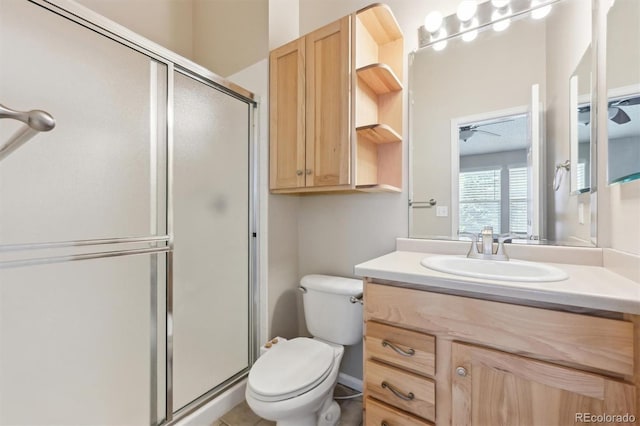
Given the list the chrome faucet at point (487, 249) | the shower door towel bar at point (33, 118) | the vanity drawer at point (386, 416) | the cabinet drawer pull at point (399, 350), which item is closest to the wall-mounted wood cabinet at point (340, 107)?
the chrome faucet at point (487, 249)

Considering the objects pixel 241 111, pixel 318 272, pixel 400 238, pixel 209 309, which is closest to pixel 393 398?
pixel 400 238

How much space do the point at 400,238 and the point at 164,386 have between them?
134 centimetres

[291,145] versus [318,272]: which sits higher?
[291,145]

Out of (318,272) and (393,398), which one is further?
(318,272)

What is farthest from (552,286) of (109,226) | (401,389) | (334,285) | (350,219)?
(109,226)

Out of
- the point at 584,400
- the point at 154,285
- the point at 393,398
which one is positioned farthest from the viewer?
the point at 154,285

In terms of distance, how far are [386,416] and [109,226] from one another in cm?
128

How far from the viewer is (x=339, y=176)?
1.36 m

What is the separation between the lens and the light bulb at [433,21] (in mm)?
1383

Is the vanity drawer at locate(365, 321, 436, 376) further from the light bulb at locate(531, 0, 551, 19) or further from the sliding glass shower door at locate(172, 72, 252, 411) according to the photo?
the light bulb at locate(531, 0, 551, 19)

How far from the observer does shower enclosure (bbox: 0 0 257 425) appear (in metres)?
0.92

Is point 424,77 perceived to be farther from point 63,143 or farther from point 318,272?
point 63,143

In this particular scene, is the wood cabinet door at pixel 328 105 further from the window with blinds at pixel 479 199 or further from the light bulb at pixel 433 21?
the window with blinds at pixel 479 199

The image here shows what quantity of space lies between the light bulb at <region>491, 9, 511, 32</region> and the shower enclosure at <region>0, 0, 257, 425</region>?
53.7 inches
